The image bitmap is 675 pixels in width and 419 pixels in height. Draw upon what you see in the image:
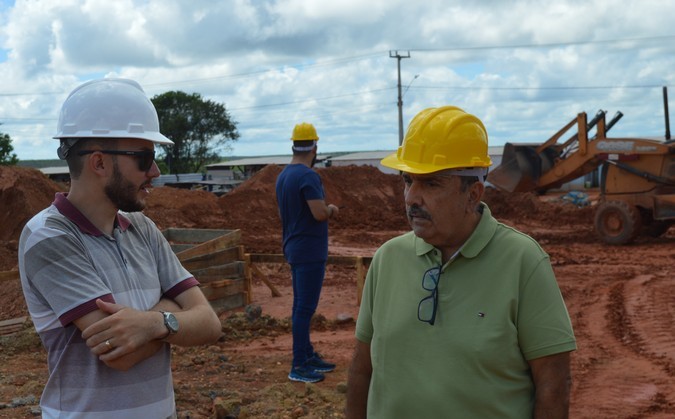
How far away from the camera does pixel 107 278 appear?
2.43 meters

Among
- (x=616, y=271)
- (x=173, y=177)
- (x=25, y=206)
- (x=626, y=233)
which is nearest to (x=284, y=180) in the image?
(x=616, y=271)

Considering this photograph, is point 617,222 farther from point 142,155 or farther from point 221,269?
point 142,155

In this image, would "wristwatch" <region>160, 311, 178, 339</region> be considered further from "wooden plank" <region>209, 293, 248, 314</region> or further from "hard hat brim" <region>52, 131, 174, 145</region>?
"wooden plank" <region>209, 293, 248, 314</region>

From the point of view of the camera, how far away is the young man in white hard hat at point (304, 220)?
6.16 metres

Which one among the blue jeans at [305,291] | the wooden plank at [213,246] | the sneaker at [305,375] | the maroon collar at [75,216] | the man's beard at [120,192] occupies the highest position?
the man's beard at [120,192]

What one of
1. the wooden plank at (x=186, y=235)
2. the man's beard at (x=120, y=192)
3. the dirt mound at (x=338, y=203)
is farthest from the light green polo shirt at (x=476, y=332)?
the dirt mound at (x=338, y=203)

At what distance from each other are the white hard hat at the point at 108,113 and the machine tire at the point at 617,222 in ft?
52.8

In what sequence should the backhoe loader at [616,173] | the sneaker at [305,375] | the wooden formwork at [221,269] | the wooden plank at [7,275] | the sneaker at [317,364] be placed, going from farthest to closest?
the backhoe loader at [616,173] < the wooden formwork at [221,269] < the wooden plank at [7,275] < the sneaker at [317,364] < the sneaker at [305,375]

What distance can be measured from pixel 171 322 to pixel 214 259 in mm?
8029

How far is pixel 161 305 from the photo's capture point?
2.58m

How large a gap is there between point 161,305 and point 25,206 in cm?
1739

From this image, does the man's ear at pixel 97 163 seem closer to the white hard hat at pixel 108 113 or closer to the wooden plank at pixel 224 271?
the white hard hat at pixel 108 113

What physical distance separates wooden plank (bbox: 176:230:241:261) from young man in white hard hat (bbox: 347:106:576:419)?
775cm

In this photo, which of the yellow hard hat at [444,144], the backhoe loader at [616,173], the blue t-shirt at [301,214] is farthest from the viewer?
the backhoe loader at [616,173]
